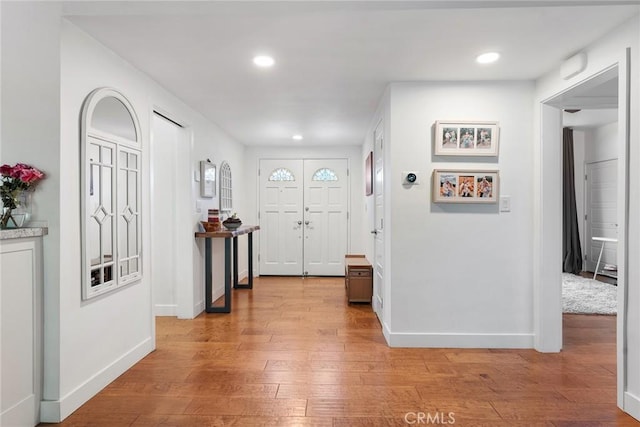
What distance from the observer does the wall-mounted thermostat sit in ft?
10.00

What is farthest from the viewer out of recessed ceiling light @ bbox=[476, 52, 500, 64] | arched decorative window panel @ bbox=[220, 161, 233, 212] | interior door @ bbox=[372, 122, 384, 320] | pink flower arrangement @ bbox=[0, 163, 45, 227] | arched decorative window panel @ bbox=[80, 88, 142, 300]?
arched decorative window panel @ bbox=[220, 161, 233, 212]

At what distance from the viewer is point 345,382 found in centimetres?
244

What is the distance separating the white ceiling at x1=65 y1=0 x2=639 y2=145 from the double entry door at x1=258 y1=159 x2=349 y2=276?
2.87 metres

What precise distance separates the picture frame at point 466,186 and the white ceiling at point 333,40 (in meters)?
0.81

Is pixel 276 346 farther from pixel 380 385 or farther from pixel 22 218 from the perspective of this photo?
pixel 22 218

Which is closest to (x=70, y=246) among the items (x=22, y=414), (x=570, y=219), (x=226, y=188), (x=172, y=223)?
(x=22, y=414)

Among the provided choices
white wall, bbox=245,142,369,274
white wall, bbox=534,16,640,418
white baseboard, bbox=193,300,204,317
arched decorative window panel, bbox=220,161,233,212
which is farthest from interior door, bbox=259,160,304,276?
white wall, bbox=534,16,640,418

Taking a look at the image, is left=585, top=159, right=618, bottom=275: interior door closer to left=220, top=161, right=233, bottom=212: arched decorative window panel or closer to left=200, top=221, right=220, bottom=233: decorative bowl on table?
left=220, top=161, right=233, bottom=212: arched decorative window panel

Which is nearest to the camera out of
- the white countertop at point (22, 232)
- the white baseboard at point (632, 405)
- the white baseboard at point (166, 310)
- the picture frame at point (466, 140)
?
the white countertop at point (22, 232)

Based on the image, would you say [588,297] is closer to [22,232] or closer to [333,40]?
[333,40]

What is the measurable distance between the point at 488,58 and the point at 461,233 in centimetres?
138

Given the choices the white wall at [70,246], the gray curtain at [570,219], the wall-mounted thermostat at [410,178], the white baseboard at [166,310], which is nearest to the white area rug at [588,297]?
the gray curtain at [570,219]

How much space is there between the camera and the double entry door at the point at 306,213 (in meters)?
6.37

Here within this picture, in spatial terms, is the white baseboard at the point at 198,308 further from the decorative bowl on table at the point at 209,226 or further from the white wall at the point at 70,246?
the white wall at the point at 70,246
